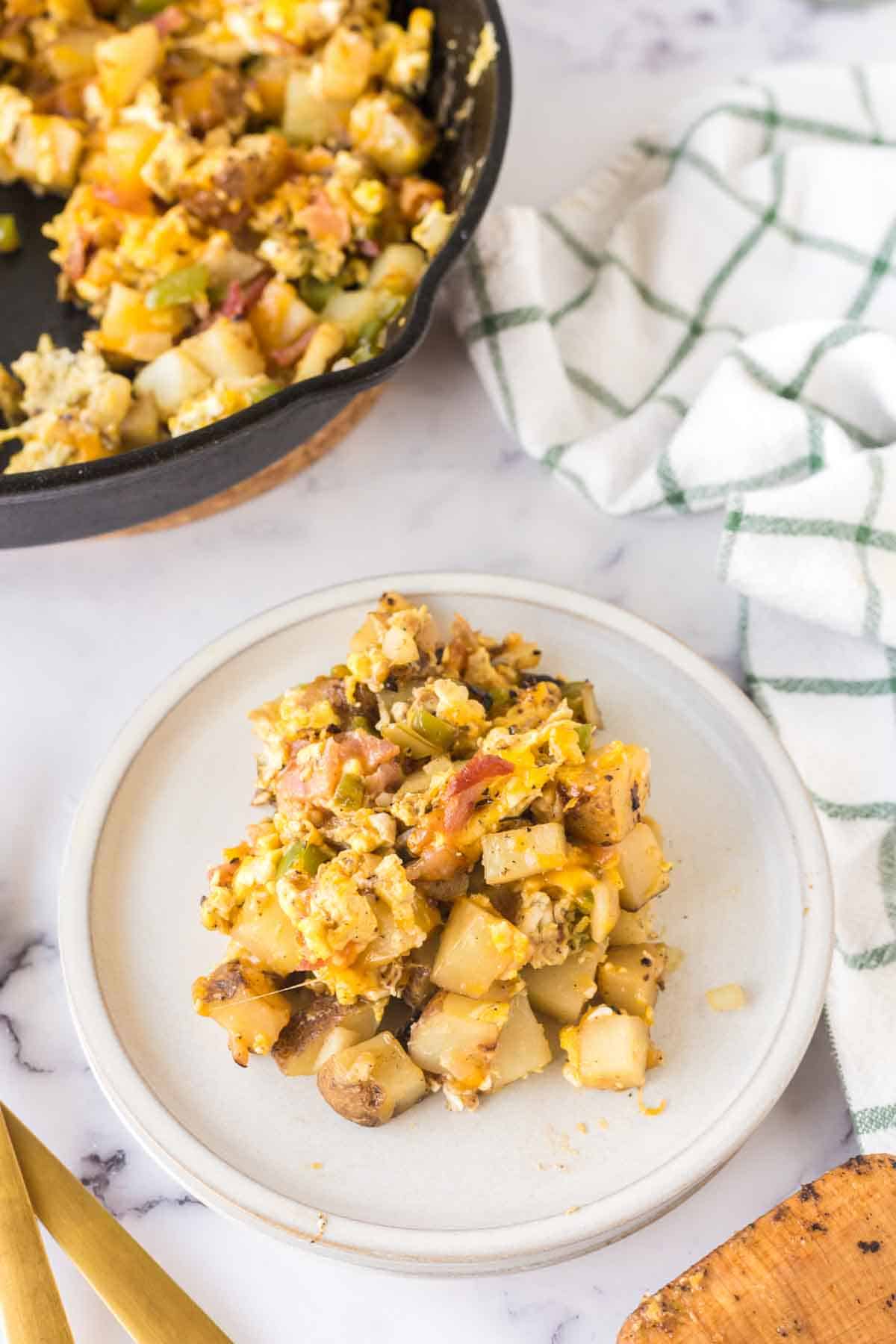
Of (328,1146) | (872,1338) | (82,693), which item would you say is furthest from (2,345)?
(872,1338)

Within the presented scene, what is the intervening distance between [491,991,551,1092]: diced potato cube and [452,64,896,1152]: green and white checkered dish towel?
353mm

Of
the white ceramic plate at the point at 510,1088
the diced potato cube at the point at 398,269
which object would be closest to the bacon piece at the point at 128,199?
the diced potato cube at the point at 398,269

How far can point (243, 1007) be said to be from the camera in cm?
141

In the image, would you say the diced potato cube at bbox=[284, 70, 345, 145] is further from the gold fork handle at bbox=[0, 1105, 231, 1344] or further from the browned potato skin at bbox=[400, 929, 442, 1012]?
the gold fork handle at bbox=[0, 1105, 231, 1344]

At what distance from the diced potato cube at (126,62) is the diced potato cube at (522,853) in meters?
1.35

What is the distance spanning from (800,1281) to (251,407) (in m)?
1.07

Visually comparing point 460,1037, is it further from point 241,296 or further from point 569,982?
point 241,296

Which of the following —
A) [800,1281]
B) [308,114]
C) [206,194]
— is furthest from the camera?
[308,114]

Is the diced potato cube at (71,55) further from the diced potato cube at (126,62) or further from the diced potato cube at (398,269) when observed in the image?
the diced potato cube at (398,269)

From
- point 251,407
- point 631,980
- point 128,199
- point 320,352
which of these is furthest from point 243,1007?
point 128,199

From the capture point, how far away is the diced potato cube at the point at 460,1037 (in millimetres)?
1363

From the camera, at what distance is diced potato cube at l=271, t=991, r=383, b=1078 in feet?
4.61

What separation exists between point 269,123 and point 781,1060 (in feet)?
5.09

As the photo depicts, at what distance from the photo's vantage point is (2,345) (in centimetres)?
197
